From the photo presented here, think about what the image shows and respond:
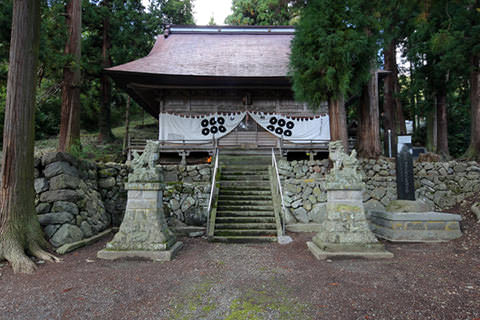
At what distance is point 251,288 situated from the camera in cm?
341

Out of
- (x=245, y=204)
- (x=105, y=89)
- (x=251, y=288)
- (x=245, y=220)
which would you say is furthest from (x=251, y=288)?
(x=105, y=89)

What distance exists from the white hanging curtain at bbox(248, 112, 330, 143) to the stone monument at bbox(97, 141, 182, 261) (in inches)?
278

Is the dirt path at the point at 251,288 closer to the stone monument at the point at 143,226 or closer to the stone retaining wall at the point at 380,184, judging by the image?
the stone monument at the point at 143,226

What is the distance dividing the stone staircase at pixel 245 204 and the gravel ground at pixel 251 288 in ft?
4.19

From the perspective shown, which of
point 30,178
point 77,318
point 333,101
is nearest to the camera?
point 77,318

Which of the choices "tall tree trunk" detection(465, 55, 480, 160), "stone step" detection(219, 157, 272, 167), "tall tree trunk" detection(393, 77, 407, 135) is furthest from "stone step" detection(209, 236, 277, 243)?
"tall tree trunk" detection(393, 77, 407, 135)

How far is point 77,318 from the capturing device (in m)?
2.73

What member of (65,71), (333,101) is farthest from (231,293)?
(65,71)

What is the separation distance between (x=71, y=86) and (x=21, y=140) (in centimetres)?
408

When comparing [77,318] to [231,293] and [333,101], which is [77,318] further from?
[333,101]

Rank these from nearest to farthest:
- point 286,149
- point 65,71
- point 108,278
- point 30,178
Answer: point 108,278 → point 30,178 → point 65,71 → point 286,149

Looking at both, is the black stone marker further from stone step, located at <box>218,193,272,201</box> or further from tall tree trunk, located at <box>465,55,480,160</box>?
tall tree trunk, located at <box>465,55,480,160</box>

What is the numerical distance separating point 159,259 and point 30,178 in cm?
281

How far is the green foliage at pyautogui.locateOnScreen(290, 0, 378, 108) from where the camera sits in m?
6.85
